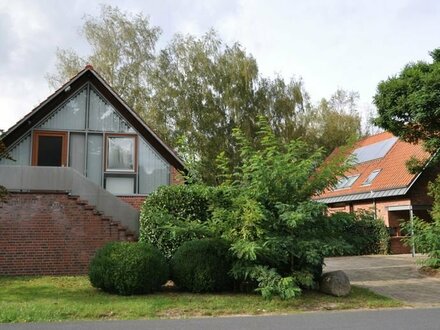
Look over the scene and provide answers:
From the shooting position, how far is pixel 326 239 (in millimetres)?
12562

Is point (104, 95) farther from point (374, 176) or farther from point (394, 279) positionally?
point (374, 176)

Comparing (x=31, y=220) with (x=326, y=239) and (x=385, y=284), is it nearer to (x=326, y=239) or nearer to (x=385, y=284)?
(x=326, y=239)

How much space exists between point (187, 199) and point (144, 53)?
20823 millimetres

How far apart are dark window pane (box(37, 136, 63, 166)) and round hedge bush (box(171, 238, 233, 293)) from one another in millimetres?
8049

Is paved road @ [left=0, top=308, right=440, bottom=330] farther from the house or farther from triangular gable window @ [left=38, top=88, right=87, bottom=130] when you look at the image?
triangular gable window @ [left=38, top=88, right=87, bottom=130]

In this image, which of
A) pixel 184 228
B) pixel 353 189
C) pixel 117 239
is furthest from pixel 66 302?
pixel 353 189

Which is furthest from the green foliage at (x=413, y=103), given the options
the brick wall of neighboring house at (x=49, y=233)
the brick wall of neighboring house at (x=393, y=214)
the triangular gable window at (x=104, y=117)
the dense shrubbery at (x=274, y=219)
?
the brick wall of neighboring house at (x=49, y=233)

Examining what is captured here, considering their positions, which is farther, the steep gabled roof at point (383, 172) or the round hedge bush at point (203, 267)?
the steep gabled roof at point (383, 172)

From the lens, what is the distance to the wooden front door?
18.8m

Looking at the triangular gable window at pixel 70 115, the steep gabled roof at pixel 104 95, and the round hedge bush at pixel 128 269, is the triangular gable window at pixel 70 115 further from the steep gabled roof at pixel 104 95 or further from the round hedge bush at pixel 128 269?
the round hedge bush at pixel 128 269

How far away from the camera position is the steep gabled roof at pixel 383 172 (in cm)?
2555

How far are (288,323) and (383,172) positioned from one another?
67.6 feet

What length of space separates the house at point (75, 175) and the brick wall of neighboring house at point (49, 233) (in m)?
0.03

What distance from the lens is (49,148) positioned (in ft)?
62.1
